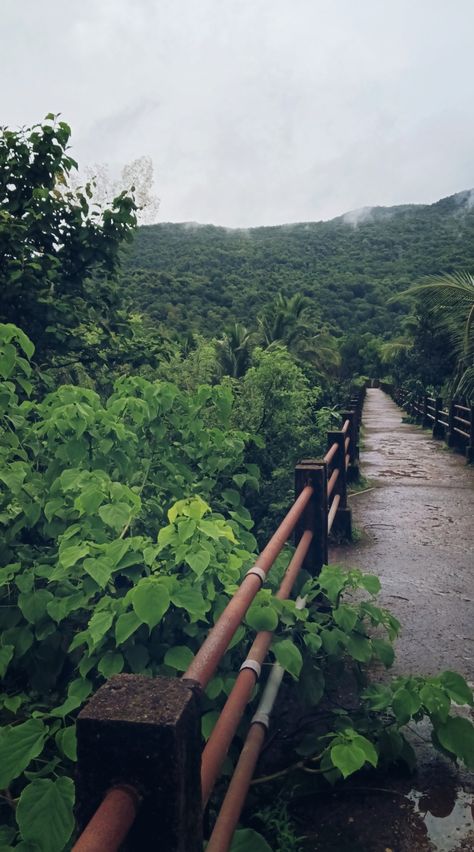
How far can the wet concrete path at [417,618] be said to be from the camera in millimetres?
2195

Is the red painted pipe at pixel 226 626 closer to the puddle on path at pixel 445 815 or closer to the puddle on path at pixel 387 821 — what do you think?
the puddle on path at pixel 387 821

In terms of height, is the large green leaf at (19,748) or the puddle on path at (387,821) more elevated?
the large green leaf at (19,748)

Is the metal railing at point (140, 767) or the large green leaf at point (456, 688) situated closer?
the metal railing at point (140, 767)

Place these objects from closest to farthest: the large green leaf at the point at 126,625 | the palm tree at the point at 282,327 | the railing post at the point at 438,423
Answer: the large green leaf at the point at 126,625 → the railing post at the point at 438,423 → the palm tree at the point at 282,327

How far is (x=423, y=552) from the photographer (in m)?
5.69

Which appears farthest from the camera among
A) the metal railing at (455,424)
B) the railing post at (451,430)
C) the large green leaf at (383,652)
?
the railing post at (451,430)

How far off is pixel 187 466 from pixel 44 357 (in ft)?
9.49

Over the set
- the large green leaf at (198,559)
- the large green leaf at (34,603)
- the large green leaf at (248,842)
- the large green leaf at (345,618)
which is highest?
the large green leaf at (198,559)

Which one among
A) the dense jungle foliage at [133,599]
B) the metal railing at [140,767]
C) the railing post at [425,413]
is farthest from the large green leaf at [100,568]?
the railing post at [425,413]

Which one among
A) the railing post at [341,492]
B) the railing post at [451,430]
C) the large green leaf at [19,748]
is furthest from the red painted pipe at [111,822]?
the railing post at [451,430]

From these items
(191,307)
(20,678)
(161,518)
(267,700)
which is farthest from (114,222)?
(191,307)

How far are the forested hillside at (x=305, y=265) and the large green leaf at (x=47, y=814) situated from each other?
4550 centimetres

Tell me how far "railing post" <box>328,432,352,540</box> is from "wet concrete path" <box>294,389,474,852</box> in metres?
0.20

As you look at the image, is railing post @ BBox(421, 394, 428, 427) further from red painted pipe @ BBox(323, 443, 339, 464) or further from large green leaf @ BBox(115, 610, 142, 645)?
large green leaf @ BBox(115, 610, 142, 645)
